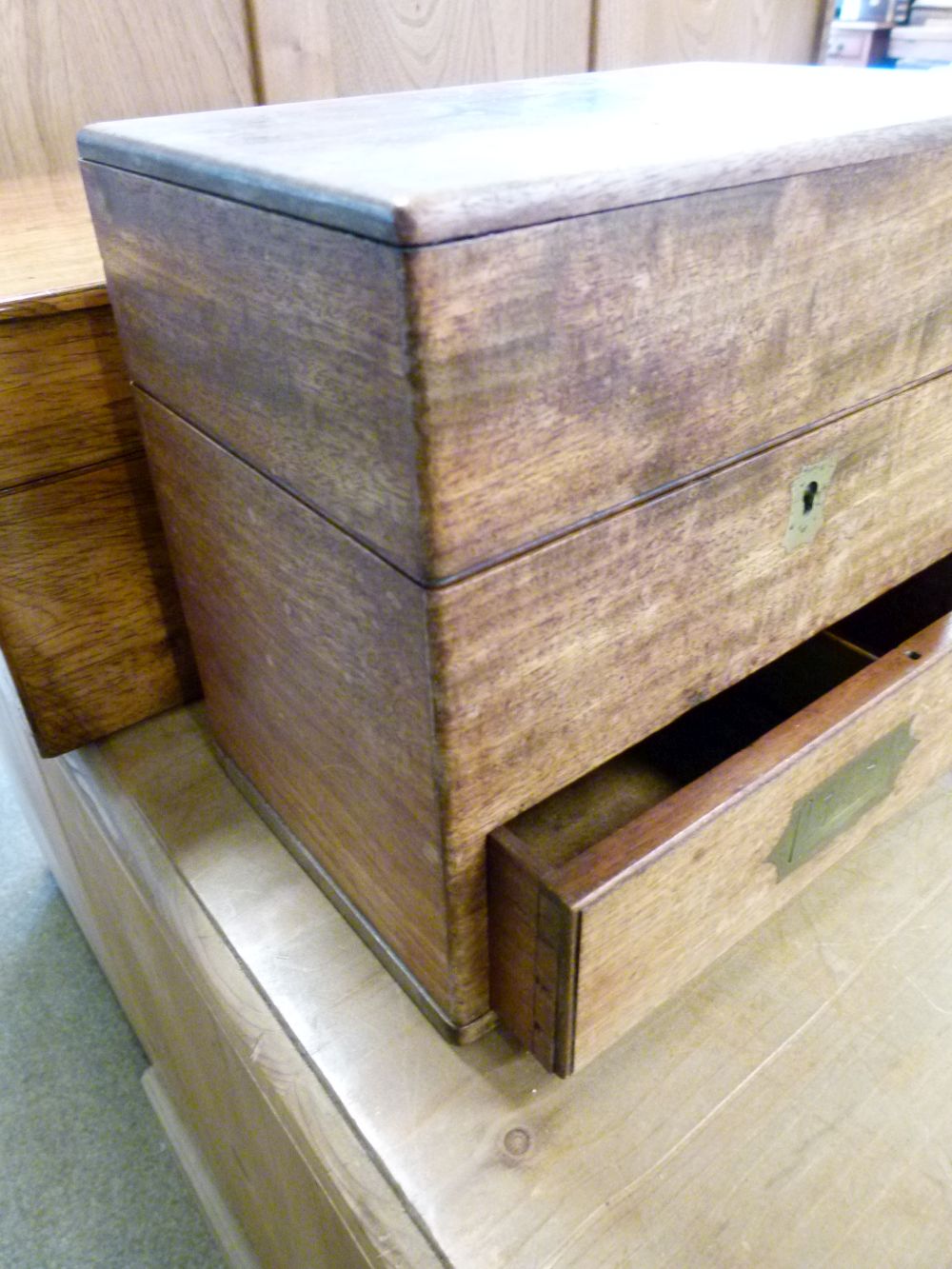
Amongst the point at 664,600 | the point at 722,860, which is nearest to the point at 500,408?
the point at 664,600

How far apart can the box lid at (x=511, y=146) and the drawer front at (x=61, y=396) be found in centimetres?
12

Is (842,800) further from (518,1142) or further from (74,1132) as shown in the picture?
(74,1132)

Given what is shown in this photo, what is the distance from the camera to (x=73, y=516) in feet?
2.04

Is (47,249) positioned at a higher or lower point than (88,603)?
higher

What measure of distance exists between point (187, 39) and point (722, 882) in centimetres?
82

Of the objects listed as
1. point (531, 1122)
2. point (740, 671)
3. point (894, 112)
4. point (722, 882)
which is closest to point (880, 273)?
point (894, 112)

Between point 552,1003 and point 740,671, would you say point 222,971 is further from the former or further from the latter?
point 740,671

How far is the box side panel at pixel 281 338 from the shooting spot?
0.33m

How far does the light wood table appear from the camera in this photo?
0.45 metres

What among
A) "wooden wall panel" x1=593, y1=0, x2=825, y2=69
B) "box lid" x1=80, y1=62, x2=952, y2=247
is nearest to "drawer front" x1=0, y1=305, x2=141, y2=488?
"box lid" x1=80, y1=62, x2=952, y2=247

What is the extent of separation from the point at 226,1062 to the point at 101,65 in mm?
797

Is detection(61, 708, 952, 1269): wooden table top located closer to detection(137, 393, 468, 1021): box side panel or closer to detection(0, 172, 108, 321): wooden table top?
detection(137, 393, 468, 1021): box side panel

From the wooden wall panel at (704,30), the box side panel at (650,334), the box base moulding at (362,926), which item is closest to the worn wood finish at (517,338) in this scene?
the box side panel at (650,334)

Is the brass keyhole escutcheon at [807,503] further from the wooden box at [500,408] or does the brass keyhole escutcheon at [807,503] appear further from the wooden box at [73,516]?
the wooden box at [73,516]
